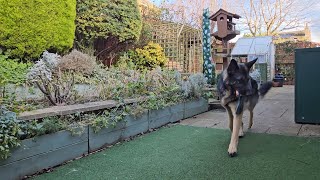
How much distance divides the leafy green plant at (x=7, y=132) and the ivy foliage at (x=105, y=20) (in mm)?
6092

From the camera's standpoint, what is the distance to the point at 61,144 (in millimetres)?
2309

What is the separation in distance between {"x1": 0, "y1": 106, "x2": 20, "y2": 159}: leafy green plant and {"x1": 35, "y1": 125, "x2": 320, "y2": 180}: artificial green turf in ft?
1.04

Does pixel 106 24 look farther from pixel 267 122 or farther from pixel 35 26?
pixel 267 122

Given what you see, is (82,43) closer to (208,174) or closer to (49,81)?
(49,81)

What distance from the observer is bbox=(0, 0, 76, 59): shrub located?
218 inches

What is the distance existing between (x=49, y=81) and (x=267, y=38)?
10.3m

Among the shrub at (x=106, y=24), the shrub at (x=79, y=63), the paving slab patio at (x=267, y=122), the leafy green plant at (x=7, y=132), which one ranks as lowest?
the paving slab patio at (x=267, y=122)

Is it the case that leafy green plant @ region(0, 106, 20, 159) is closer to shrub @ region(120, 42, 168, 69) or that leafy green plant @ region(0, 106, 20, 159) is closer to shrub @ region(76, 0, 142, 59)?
shrub @ region(76, 0, 142, 59)

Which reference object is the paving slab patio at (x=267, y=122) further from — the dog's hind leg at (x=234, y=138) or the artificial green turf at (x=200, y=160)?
the dog's hind leg at (x=234, y=138)

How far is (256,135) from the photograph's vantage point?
3219mm

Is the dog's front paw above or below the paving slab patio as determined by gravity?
below

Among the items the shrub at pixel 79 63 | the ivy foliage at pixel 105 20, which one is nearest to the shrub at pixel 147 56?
the ivy foliage at pixel 105 20

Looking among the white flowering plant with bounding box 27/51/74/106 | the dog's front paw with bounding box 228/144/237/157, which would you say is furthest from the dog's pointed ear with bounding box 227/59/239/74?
Result: the white flowering plant with bounding box 27/51/74/106

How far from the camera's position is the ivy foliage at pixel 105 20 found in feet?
25.1
